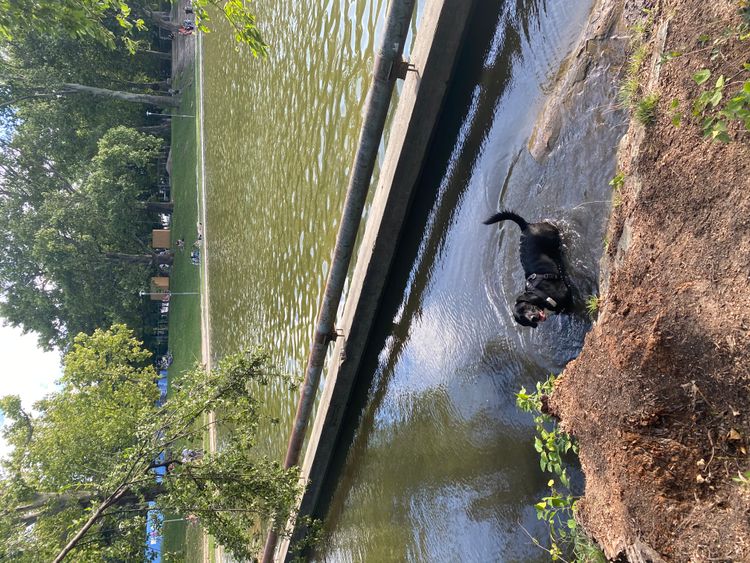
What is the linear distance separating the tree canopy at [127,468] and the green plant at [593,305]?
4803 millimetres

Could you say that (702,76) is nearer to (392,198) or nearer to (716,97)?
(716,97)

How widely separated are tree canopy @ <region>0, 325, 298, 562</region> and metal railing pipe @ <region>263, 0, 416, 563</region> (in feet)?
3.46

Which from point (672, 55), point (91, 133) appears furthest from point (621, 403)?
point (91, 133)

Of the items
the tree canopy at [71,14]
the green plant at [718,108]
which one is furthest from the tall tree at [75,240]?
the green plant at [718,108]

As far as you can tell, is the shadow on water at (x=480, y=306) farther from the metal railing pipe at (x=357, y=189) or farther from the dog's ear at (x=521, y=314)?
the metal railing pipe at (x=357, y=189)

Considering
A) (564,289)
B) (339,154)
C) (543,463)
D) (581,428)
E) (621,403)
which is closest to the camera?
(621,403)

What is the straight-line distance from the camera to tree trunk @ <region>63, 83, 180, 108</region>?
23438mm

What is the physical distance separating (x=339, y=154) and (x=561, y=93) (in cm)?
424

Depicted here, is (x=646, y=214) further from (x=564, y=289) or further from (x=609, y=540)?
(x=609, y=540)

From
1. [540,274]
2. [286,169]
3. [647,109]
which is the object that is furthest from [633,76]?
[286,169]

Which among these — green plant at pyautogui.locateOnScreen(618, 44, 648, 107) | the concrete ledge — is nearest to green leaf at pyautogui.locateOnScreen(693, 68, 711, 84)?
green plant at pyautogui.locateOnScreen(618, 44, 648, 107)

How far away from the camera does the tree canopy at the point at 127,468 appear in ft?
21.1

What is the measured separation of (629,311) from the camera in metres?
3.89

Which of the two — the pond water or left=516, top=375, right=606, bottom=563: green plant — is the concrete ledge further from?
left=516, top=375, right=606, bottom=563: green plant
